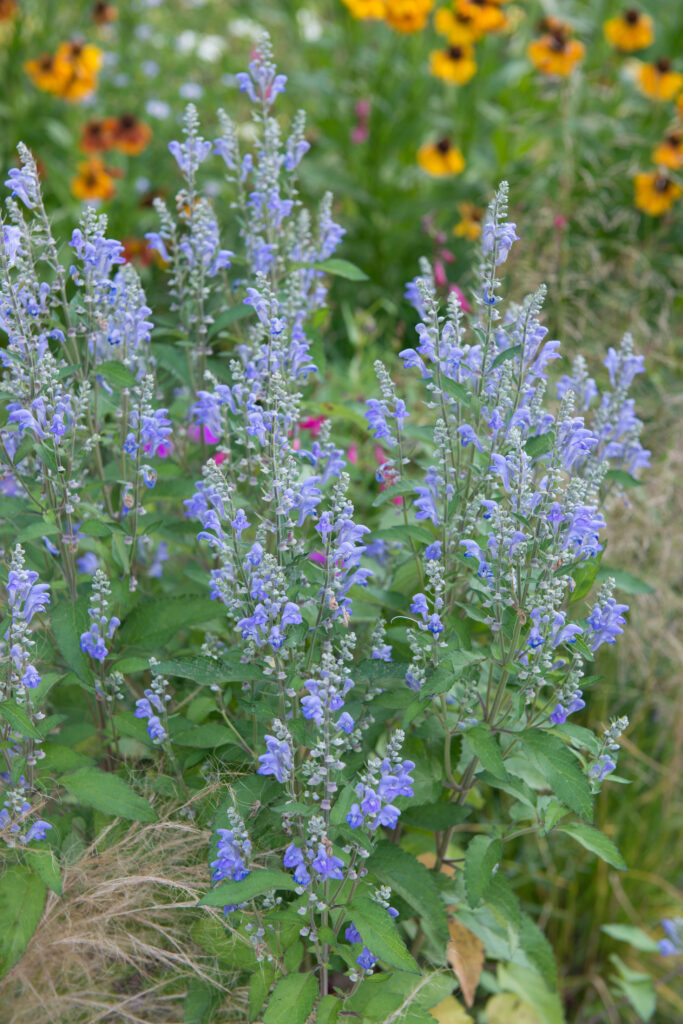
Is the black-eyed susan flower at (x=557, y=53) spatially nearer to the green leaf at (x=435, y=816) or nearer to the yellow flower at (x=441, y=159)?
the yellow flower at (x=441, y=159)

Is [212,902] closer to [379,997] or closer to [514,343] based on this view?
[379,997]

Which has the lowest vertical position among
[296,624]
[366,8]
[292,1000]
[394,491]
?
[292,1000]

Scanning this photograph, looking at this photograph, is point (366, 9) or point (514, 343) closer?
point (514, 343)

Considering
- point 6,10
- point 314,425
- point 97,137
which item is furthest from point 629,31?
point 314,425

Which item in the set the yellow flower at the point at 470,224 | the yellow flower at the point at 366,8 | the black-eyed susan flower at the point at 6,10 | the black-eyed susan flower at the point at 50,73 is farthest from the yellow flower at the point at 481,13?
the black-eyed susan flower at the point at 6,10

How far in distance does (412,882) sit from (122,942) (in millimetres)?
606

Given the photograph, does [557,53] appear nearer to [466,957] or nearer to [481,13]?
[481,13]

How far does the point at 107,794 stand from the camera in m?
2.11

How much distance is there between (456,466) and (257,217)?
90 cm

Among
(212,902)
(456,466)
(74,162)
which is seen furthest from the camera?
(74,162)

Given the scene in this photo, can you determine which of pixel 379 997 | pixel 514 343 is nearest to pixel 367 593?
pixel 514 343

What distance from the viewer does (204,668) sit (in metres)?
2.01

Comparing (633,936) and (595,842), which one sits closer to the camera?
(595,842)

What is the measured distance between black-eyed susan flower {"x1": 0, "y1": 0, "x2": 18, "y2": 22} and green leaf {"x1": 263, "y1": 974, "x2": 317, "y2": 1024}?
6.02 m
